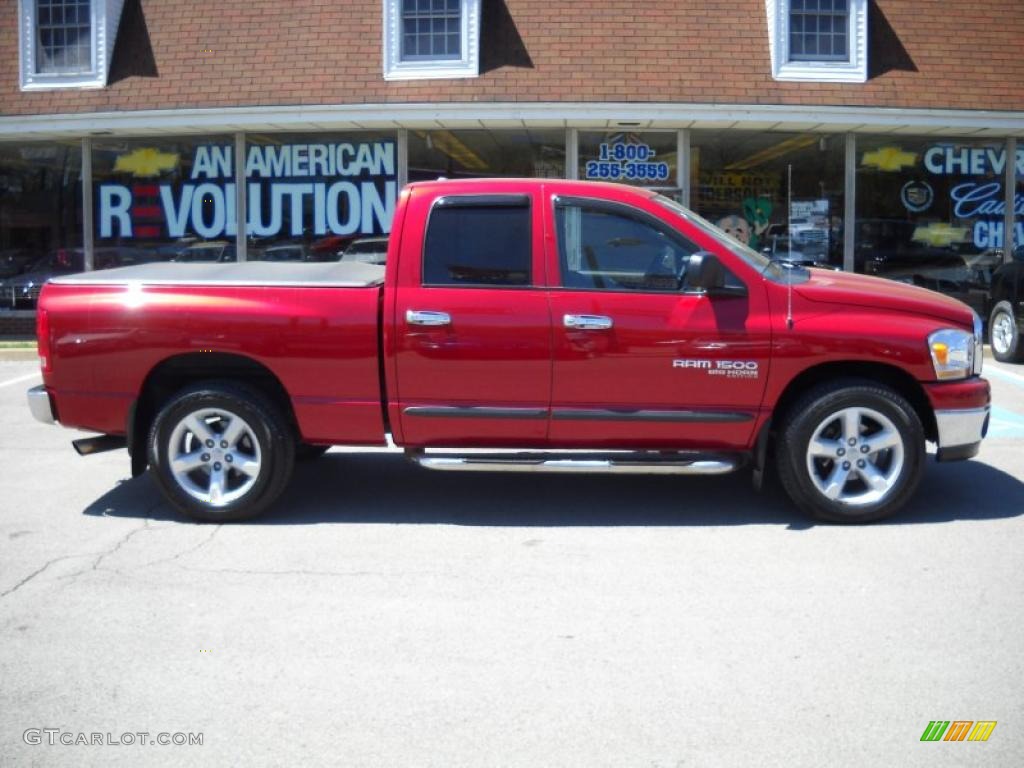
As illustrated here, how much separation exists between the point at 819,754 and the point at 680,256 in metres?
3.39

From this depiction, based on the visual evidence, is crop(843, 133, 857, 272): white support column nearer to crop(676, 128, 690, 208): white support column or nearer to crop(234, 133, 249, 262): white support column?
crop(676, 128, 690, 208): white support column

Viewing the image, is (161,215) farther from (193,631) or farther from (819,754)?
(819,754)

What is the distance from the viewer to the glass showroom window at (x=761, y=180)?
1628cm

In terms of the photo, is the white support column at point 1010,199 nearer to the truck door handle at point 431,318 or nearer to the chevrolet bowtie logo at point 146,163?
the chevrolet bowtie logo at point 146,163

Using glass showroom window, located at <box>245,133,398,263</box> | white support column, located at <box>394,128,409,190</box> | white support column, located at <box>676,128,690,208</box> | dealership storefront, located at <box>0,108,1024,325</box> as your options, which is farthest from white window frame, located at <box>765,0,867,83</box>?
glass showroom window, located at <box>245,133,398,263</box>

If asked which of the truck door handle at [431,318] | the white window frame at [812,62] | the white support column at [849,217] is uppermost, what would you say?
the white window frame at [812,62]

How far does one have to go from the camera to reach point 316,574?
224 inches

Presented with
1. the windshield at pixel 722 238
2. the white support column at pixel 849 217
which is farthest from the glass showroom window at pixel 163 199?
the windshield at pixel 722 238

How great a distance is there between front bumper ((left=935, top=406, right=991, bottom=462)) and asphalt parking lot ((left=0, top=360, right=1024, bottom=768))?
441 mm

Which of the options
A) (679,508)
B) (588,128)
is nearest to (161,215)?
(588,128)

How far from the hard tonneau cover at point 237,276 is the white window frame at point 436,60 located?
29.6 ft

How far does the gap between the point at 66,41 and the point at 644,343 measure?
44.6 ft

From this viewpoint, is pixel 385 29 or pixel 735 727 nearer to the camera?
pixel 735 727

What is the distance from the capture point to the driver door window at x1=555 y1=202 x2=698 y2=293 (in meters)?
6.45
